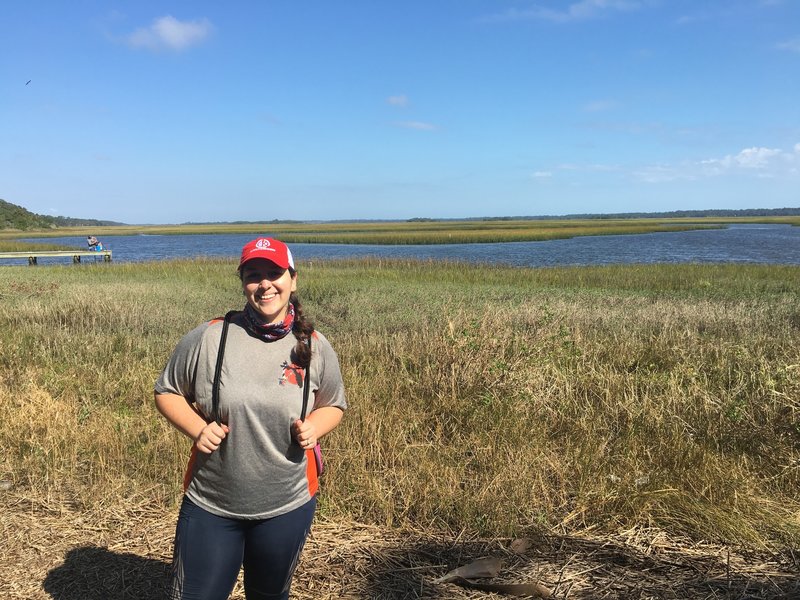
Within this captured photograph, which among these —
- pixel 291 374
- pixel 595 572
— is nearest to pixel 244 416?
pixel 291 374

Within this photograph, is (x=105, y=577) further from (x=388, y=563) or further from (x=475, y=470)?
(x=475, y=470)

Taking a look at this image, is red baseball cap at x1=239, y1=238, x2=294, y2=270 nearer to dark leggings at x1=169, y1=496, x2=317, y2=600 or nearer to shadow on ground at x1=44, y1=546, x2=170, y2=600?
dark leggings at x1=169, y1=496, x2=317, y2=600

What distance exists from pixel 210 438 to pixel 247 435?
0.13m

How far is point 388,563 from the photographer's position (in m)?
3.29

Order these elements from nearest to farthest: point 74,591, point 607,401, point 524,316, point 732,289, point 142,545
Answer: point 74,591
point 142,545
point 607,401
point 524,316
point 732,289

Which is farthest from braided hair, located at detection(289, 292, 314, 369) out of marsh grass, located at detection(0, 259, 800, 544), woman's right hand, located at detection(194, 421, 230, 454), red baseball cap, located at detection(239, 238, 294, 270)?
marsh grass, located at detection(0, 259, 800, 544)

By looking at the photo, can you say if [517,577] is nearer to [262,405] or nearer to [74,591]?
[262,405]

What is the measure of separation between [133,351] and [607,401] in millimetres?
7443

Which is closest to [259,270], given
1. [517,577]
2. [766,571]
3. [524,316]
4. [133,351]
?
[517,577]

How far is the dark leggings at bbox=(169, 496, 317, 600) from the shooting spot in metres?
2.04

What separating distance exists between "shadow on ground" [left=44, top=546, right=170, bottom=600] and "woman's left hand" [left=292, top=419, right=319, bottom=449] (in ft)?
5.54

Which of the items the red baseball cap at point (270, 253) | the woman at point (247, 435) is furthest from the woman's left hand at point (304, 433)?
the red baseball cap at point (270, 253)

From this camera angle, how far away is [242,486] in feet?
6.70

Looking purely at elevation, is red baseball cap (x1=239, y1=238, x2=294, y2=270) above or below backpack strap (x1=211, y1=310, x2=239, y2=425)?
above
